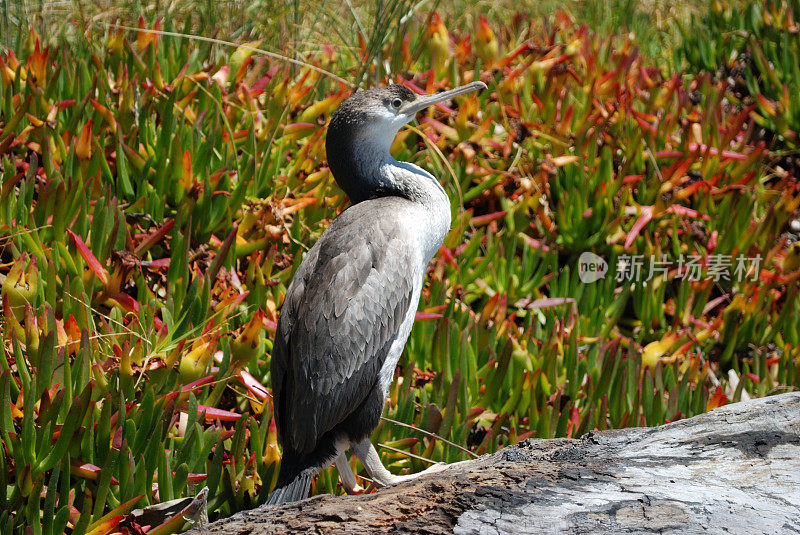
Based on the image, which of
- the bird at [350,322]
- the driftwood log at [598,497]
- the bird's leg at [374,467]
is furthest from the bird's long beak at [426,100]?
the driftwood log at [598,497]

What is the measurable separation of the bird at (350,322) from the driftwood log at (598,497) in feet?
1.36

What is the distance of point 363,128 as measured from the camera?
3.02 m

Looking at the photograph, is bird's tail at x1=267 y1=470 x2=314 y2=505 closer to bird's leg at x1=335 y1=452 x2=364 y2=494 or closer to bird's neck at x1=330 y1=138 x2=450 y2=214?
bird's leg at x1=335 y1=452 x2=364 y2=494

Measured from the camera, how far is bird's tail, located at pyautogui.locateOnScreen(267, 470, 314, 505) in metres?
2.46

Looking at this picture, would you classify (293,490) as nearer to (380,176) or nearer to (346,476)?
(346,476)

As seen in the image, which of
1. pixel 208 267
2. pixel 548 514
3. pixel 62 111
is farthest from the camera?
pixel 62 111

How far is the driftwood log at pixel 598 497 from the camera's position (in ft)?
6.36

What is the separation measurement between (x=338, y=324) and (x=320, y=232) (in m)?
1.38

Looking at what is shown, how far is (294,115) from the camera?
14.9 ft

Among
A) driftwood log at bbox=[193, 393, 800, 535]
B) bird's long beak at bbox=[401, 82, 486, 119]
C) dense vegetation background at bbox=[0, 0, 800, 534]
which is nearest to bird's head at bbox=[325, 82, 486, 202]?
bird's long beak at bbox=[401, 82, 486, 119]

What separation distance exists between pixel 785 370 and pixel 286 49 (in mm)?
3304

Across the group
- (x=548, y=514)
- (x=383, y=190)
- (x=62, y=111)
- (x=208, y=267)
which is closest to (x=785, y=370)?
(x=383, y=190)

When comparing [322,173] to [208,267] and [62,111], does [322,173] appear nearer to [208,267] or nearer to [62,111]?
[208,267]

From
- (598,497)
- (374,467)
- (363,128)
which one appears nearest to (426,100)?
(363,128)
